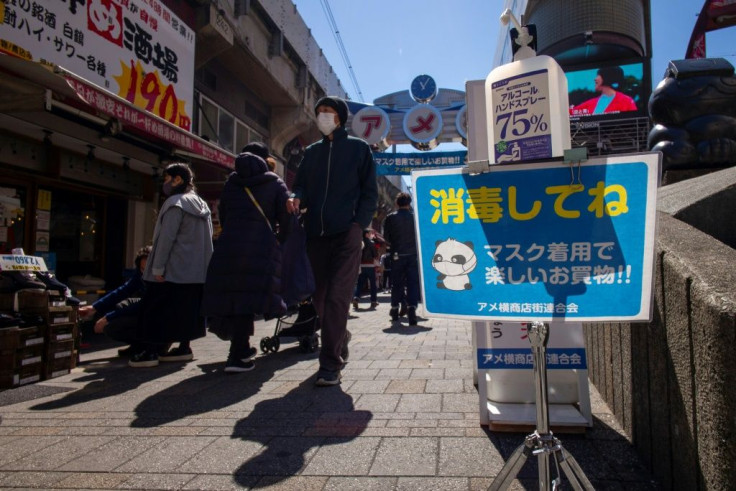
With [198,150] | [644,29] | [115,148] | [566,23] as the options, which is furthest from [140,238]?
[644,29]

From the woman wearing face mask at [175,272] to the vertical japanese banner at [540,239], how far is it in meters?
3.06

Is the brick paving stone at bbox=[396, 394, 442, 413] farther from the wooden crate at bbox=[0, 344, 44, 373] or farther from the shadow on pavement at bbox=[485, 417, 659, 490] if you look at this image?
the wooden crate at bbox=[0, 344, 44, 373]

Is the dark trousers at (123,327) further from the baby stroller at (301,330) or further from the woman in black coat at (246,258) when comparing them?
the baby stroller at (301,330)

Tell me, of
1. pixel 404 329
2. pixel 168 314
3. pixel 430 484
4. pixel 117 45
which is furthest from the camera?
pixel 117 45

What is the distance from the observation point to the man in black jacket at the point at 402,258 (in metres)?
7.21

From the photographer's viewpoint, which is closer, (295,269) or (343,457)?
(343,457)

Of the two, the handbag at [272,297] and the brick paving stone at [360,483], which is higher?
the handbag at [272,297]

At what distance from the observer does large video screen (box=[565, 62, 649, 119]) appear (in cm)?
2895

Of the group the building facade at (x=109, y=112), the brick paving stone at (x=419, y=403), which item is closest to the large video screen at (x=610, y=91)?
the building facade at (x=109, y=112)

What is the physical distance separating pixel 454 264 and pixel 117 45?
7785 mm

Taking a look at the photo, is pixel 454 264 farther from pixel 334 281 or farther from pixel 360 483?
pixel 334 281

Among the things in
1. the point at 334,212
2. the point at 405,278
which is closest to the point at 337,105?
the point at 334,212

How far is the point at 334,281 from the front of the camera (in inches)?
142

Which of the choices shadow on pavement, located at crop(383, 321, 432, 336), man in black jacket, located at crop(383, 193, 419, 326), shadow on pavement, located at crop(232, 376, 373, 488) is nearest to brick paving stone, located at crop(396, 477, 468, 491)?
shadow on pavement, located at crop(232, 376, 373, 488)
